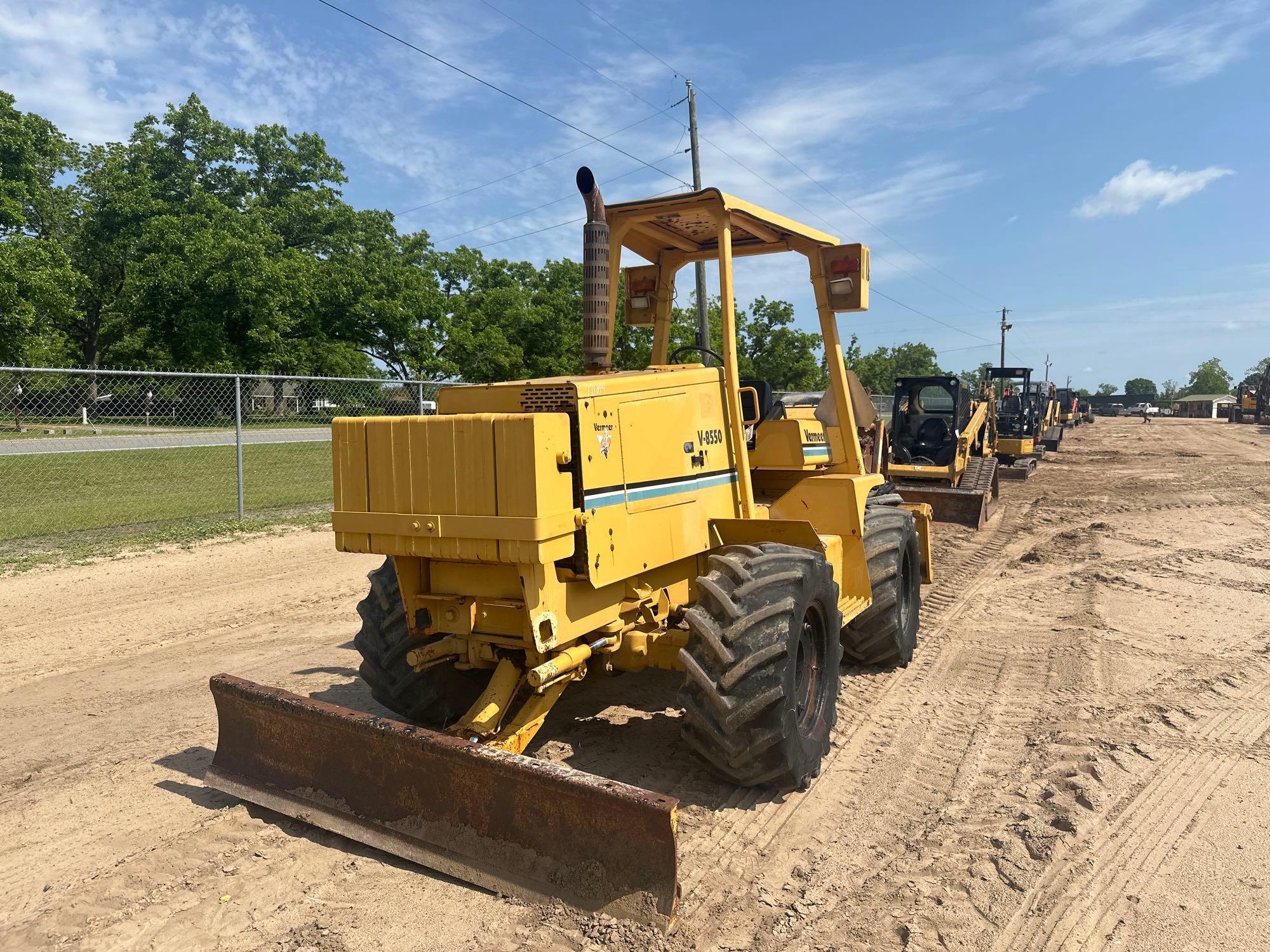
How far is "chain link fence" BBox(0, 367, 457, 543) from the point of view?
1138 cm

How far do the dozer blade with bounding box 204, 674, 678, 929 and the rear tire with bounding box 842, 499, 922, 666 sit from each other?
3010mm

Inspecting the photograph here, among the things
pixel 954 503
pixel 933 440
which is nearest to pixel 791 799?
pixel 954 503

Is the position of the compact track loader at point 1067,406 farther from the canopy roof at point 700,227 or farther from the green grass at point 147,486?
the canopy roof at point 700,227

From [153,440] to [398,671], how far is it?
989 cm

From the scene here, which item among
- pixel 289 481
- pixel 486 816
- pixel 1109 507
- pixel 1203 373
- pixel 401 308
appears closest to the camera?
pixel 486 816

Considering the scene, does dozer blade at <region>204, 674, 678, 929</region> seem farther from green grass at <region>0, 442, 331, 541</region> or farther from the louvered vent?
green grass at <region>0, 442, 331, 541</region>

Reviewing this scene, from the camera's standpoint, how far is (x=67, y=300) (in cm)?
2184

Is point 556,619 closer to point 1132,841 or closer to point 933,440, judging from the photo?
point 1132,841

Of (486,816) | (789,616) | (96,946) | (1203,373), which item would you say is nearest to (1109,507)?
(789,616)

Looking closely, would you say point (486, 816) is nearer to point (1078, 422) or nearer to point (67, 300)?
point (67, 300)

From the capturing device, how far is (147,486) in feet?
50.5

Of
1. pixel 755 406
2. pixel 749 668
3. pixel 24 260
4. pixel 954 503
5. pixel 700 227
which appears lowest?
pixel 954 503

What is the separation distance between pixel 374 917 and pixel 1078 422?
53.8 meters

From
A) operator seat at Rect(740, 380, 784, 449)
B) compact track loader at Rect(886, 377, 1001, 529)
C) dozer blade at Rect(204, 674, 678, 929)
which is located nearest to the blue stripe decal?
operator seat at Rect(740, 380, 784, 449)
